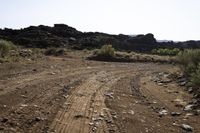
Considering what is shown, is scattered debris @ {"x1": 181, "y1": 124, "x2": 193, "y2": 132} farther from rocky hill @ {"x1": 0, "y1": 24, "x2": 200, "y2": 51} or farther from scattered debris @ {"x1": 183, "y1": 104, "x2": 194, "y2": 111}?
rocky hill @ {"x1": 0, "y1": 24, "x2": 200, "y2": 51}

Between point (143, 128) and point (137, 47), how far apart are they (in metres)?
62.4

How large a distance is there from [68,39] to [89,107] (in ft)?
213

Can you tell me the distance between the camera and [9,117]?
9.42m

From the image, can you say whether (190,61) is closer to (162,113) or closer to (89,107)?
(162,113)

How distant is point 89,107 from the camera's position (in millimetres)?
11258

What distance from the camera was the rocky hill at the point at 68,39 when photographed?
65.7m

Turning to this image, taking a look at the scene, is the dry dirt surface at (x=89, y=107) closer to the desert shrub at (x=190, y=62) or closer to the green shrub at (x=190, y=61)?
the desert shrub at (x=190, y=62)

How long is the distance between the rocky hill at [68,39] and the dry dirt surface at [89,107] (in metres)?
44.3

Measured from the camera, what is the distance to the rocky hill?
216 feet

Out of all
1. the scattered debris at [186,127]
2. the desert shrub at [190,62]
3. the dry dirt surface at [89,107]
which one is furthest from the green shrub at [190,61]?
the scattered debris at [186,127]

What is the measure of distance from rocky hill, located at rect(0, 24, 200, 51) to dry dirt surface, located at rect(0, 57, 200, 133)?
145 ft

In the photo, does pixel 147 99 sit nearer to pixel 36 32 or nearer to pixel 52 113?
pixel 52 113

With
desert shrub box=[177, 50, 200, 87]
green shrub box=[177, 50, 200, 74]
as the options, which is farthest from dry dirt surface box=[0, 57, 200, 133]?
green shrub box=[177, 50, 200, 74]

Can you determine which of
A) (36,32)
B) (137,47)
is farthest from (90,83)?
(36,32)
